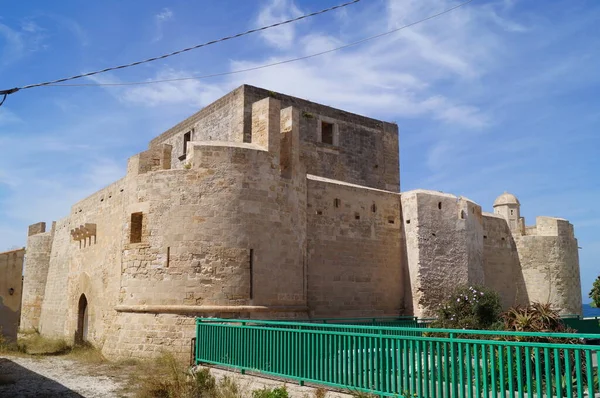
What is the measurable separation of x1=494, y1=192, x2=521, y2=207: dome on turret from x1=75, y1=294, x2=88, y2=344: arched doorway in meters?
17.6

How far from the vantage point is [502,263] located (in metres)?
19.9

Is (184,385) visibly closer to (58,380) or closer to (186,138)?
(58,380)

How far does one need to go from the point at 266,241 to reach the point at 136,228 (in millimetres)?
2943

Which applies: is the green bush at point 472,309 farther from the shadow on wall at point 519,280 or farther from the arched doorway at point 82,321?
the arched doorway at point 82,321

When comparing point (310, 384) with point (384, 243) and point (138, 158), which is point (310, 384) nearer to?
point (138, 158)

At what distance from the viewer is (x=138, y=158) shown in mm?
13023

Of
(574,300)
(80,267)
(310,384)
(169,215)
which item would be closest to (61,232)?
(80,267)

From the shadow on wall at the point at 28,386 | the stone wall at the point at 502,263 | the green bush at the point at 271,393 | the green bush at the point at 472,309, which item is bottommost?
the shadow on wall at the point at 28,386

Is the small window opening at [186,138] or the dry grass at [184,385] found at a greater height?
the small window opening at [186,138]

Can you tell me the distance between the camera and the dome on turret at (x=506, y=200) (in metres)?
24.5

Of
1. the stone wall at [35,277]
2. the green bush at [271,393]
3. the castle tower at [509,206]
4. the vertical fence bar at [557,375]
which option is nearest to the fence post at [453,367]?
the vertical fence bar at [557,375]

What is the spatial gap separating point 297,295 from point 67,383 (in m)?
5.08

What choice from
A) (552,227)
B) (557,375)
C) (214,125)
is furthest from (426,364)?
(552,227)

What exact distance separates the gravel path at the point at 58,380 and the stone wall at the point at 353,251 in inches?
211
